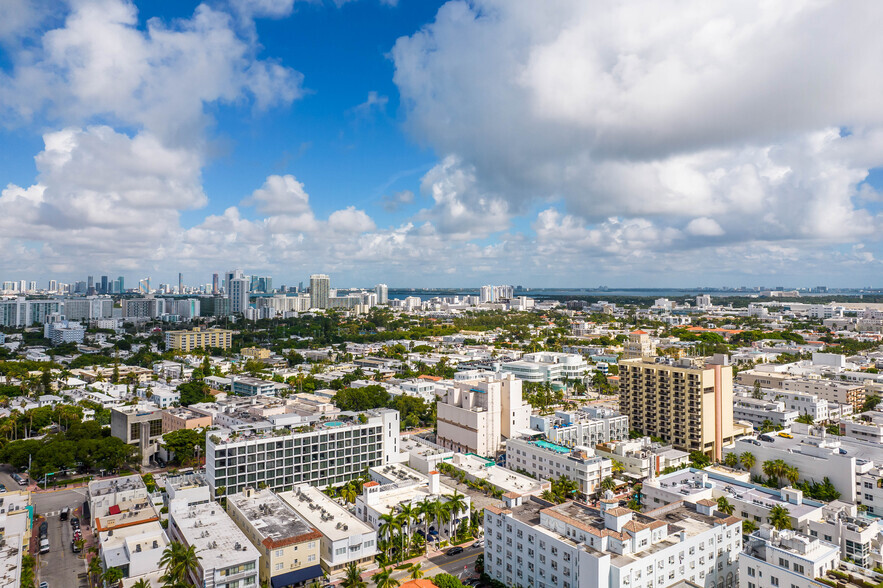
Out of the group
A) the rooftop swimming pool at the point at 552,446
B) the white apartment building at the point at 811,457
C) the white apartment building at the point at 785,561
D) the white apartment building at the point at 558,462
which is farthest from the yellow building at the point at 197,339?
the white apartment building at the point at 785,561

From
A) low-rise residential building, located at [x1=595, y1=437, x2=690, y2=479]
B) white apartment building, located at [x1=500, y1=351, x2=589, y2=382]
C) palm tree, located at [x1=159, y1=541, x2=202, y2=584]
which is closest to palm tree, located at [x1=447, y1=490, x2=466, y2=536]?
palm tree, located at [x1=159, y1=541, x2=202, y2=584]

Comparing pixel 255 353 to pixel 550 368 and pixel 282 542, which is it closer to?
pixel 550 368

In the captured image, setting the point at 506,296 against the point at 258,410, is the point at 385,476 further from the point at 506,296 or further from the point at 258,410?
the point at 506,296

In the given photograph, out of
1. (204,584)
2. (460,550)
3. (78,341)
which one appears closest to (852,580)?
(460,550)

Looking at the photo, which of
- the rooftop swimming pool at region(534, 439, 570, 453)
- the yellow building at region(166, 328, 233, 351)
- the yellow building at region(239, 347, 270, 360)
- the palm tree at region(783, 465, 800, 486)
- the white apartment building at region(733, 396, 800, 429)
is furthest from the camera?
the yellow building at region(166, 328, 233, 351)

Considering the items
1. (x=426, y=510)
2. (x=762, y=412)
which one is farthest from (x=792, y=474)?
(x=426, y=510)

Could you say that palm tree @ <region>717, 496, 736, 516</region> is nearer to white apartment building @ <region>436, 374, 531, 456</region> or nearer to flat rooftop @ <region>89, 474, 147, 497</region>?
white apartment building @ <region>436, 374, 531, 456</region>

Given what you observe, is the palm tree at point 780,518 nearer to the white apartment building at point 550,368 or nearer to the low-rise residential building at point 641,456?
the low-rise residential building at point 641,456
